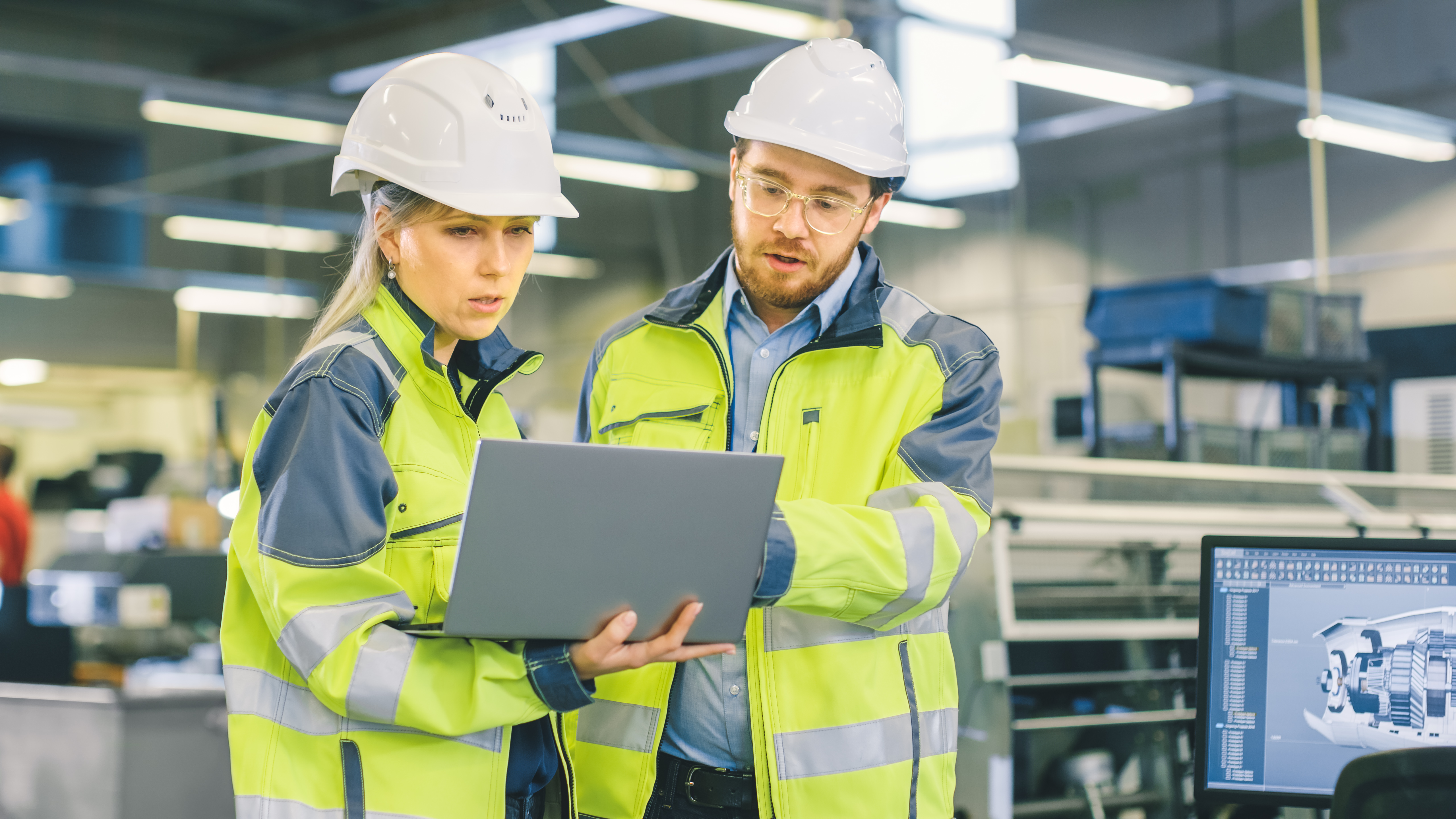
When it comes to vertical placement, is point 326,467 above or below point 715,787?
above

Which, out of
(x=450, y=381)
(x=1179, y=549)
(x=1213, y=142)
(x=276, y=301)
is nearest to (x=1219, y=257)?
(x=1213, y=142)

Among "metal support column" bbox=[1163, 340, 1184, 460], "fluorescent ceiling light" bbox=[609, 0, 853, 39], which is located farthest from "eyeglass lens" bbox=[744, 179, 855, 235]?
"fluorescent ceiling light" bbox=[609, 0, 853, 39]

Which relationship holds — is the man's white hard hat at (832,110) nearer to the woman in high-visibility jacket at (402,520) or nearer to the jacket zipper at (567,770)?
the woman in high-visibility jacket at (402,520)

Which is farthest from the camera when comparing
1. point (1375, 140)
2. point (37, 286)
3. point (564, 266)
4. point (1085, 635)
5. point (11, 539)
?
point (37, 286)

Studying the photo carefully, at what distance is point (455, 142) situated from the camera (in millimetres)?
A: 1384

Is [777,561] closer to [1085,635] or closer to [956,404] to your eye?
[956,404]

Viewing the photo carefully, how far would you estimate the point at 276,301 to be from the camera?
374 inches

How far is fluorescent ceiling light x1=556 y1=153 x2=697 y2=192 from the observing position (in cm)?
791

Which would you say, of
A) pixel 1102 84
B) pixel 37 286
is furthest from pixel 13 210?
pixel 1102 84

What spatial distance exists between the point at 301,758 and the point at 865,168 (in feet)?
3.26

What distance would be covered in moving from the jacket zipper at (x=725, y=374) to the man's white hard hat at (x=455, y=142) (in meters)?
0.29

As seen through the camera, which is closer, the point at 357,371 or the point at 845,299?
the point at 357,371

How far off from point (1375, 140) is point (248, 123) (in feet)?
25.1

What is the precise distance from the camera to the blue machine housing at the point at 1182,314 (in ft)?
13.6
